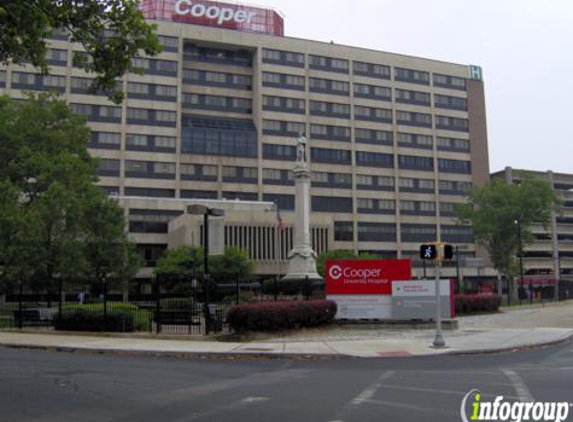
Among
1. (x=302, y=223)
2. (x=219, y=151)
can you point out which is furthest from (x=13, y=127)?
(x=219, y=151)

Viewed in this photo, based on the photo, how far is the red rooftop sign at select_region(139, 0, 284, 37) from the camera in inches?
3371

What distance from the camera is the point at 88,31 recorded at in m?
11.6

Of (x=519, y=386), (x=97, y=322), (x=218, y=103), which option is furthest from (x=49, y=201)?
(x=218, y=103)

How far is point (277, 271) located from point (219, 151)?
20.3 meters

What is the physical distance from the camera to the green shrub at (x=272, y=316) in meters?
20.1

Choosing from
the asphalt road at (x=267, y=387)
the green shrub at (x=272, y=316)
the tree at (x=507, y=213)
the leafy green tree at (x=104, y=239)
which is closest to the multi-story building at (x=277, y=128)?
the tree at (x=507, y=213)

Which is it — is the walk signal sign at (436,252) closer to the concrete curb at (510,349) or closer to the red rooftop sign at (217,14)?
the concrete curb at (510,349)

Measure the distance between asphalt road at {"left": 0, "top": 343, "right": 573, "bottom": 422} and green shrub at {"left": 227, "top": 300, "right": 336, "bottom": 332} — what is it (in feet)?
15.9

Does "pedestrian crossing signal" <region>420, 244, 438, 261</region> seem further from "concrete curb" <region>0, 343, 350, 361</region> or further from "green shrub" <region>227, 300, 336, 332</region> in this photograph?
"green shrub" <region>227, 300, 336, 332</region>

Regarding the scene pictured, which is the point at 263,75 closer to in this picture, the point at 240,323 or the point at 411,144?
the point at 411,144

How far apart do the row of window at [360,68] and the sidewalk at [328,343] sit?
229ft

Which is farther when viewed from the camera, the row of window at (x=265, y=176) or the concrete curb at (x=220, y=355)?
the row of window at (x=265, y=176)

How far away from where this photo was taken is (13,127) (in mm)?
40062

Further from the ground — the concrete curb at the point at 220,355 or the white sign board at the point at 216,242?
the white sign board at the point at 216,242
